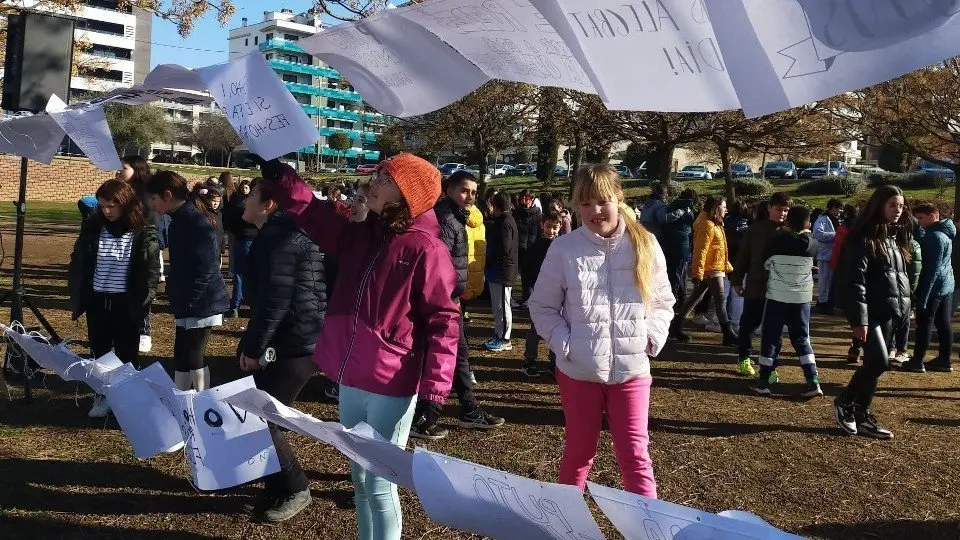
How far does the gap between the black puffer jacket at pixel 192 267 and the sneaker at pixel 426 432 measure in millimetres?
1611

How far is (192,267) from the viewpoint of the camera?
17.1ft

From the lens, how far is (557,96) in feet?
72.9

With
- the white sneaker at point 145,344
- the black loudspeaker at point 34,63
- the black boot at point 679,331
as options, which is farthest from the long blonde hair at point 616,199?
the black boot at point 679,331

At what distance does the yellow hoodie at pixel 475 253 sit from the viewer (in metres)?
7.88

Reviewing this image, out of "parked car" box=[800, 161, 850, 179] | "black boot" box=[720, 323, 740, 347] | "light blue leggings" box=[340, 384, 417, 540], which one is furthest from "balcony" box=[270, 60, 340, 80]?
"light blue leggings" box=[340, 384, 417, 540]

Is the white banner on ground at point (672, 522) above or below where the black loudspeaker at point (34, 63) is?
below

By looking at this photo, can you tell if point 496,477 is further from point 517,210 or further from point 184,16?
point 184,16

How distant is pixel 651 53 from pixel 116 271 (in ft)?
15.7

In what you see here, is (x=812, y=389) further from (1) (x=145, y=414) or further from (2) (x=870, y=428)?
(1) (x=145, y=414)

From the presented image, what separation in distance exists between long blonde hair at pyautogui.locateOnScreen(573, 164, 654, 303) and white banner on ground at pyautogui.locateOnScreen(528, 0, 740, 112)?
1165mm

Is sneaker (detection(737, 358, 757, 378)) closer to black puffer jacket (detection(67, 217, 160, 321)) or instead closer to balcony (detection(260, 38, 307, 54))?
balcony (detection(260, 38, 307, 54))

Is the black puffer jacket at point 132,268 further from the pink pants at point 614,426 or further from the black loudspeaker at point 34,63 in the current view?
the pink pants at point 614,426

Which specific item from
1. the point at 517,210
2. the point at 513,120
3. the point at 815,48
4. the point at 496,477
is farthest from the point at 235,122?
the point at 513,120

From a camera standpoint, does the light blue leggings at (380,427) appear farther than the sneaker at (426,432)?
No
